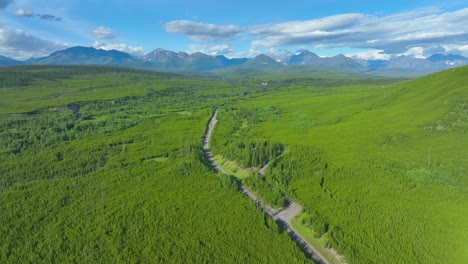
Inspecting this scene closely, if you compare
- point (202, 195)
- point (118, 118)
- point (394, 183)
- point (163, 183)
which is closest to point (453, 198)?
point (394, 183)

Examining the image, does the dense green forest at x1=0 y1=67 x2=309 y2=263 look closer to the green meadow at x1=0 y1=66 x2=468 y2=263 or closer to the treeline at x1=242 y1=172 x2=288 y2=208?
the green meadow at x1=0 y1=66 x2=468 y2=263

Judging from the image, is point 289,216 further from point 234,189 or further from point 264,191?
point 234,189

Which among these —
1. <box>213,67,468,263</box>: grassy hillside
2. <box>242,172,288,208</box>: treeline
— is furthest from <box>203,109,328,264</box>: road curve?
<box>213,67,468,263</box>: grassy hillside

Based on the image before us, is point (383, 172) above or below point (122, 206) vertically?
below

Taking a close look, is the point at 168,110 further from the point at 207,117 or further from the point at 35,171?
the point at 35,171

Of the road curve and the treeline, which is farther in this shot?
the treeline

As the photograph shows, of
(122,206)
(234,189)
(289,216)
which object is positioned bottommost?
(289,216)

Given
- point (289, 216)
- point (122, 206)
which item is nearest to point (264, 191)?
point (289, 216)
